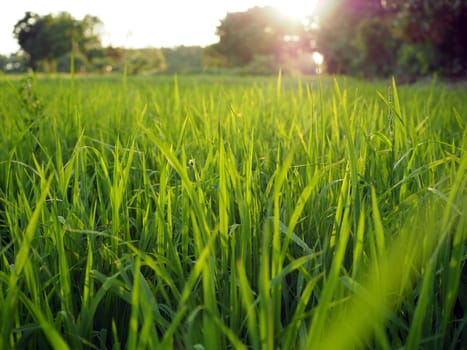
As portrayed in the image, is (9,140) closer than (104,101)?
Yes

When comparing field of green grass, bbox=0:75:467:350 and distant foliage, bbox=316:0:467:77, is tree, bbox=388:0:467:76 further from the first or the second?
field of green grass, bbox=0:75:467:350

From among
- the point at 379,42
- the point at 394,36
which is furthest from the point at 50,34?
the point at 394,36

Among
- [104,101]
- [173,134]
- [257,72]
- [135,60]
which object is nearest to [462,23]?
[104,101]

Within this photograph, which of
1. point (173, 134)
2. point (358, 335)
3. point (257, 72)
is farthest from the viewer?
point (257, 72)

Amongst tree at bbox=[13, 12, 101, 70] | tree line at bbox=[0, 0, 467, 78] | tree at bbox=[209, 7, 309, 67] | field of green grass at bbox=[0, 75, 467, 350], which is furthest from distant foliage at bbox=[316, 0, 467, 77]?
tree at bbox=[13, 12, 101, 70]

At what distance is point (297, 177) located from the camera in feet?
2.84

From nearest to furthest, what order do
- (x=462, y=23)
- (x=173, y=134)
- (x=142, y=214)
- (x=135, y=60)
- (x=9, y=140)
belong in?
(x=142, y=214)
(x=9, y=140)
(x=173, y=134)
(x=462, y=23)
(x=135, y=60)

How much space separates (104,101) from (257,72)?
49.7 ft

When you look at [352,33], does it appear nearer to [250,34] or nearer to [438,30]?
[438,30]

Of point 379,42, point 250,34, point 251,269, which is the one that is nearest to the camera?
point 251,269

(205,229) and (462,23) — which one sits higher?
(462,23)

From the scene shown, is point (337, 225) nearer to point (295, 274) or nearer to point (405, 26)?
point (295, 274)

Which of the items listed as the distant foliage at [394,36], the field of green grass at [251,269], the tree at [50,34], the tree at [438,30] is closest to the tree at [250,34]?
the tree at [50,34]

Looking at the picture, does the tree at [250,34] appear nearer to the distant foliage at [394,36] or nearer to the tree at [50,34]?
the tree at [50,34]
